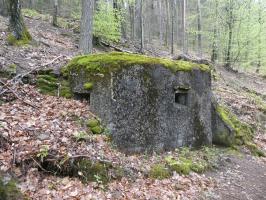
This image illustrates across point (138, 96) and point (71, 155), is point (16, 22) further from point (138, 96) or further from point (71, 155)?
point (71, 155)

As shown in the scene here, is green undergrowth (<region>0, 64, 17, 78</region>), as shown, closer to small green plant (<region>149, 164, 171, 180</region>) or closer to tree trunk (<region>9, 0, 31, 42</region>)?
tree trunk (<region>9, 0, 31, 42</region>)

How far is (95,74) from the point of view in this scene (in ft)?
25.9

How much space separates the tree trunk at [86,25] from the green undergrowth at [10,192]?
7816 millimetres

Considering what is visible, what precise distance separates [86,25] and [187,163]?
6716mm

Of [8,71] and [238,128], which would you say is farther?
[238,128]

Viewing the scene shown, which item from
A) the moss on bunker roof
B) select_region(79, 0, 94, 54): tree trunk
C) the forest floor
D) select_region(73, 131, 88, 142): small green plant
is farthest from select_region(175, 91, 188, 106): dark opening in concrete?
select_region(79, 0, 94, 54): tree trunk

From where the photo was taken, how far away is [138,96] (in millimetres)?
7898

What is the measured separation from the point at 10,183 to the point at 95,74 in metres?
3.60

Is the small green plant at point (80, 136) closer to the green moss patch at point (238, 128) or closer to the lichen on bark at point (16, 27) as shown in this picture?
the lichen on bark at point (16, 27)

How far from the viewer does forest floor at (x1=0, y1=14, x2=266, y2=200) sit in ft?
17.9

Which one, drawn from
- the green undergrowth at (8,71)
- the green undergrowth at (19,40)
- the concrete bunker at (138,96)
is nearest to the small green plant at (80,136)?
the concrete bunker at (138,96)

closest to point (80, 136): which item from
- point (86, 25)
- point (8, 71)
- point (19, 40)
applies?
point (8, 71)

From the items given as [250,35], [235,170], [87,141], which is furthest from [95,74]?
[250,35]

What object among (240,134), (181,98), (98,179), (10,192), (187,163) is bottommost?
(240,134)
